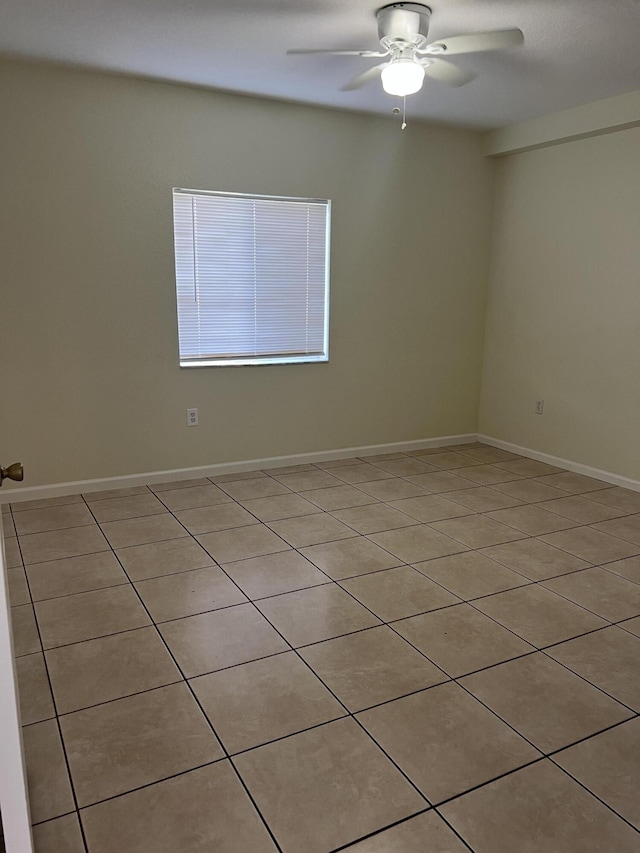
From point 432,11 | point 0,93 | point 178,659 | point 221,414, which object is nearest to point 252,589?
point 178,659

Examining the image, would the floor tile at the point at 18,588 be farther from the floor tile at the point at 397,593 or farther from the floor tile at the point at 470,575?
the floor tile at the point at 470,575

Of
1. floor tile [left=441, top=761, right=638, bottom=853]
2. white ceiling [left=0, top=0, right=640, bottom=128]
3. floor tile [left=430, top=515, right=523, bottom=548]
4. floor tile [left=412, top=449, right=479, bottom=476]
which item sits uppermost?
white ceiling [left=0, top=0, right=640, bottom=128]

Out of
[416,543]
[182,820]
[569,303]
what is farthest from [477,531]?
[182,820]

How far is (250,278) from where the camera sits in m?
4.12

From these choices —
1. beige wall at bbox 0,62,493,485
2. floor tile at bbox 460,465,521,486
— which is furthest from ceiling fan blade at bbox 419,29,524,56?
floor tile at bbox 460,465,521,486

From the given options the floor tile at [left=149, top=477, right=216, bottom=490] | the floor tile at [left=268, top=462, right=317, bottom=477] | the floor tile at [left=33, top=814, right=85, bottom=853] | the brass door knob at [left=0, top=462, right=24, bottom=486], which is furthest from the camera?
the floor tile at [left=268, top=462, right=317, bottom=477]

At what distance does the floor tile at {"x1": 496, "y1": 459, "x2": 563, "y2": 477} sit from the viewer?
444 centimetres

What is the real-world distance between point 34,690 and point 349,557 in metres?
1.47

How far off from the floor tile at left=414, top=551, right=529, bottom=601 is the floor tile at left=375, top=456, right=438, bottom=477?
140 cm

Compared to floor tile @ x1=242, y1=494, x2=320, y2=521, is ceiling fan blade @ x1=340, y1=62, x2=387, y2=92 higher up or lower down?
higher up

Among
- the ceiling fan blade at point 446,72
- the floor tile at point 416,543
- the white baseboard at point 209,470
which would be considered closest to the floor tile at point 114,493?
the white baseboard at point 209,470

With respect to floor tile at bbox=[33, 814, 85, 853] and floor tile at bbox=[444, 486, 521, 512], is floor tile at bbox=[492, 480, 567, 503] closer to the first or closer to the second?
floor tile at bbox=[444, 486, 521, 512]

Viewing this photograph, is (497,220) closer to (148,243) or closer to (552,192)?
(552,192)

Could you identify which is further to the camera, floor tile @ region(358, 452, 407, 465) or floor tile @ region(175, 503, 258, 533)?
floor tile @ region(358, 452, 407, 465)
